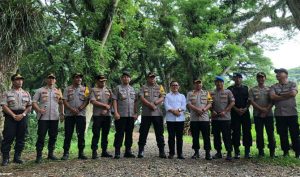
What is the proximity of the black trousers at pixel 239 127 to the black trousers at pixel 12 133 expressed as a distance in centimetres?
449

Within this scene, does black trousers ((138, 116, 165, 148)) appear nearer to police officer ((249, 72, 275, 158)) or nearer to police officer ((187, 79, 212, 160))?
police officer ((187, 79, 212, 160))

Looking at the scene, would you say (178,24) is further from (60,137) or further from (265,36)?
(60,137)

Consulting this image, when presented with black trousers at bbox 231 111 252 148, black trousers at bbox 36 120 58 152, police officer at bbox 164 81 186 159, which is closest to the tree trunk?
black trousers at bbox 231 111 252 148

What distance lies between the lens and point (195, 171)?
6.33m

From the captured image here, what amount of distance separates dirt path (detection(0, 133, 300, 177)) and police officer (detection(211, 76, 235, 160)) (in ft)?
2.25

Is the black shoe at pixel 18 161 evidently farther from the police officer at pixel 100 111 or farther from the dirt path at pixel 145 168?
the police officer at pixel 100 111

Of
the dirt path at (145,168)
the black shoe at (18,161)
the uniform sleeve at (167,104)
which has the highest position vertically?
the uniform sleeve at (167,104)

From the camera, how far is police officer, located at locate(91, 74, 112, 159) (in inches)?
302

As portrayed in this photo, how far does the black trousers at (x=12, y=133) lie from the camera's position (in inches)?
286

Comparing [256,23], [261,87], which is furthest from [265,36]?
[261,87]

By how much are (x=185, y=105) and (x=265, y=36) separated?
69.3ft

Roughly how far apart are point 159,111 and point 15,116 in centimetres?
299

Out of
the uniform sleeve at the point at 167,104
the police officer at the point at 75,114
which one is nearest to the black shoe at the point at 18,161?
the police officer at the point at 75,114

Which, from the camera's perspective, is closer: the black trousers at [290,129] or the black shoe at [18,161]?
the black shoe at [18,161]
